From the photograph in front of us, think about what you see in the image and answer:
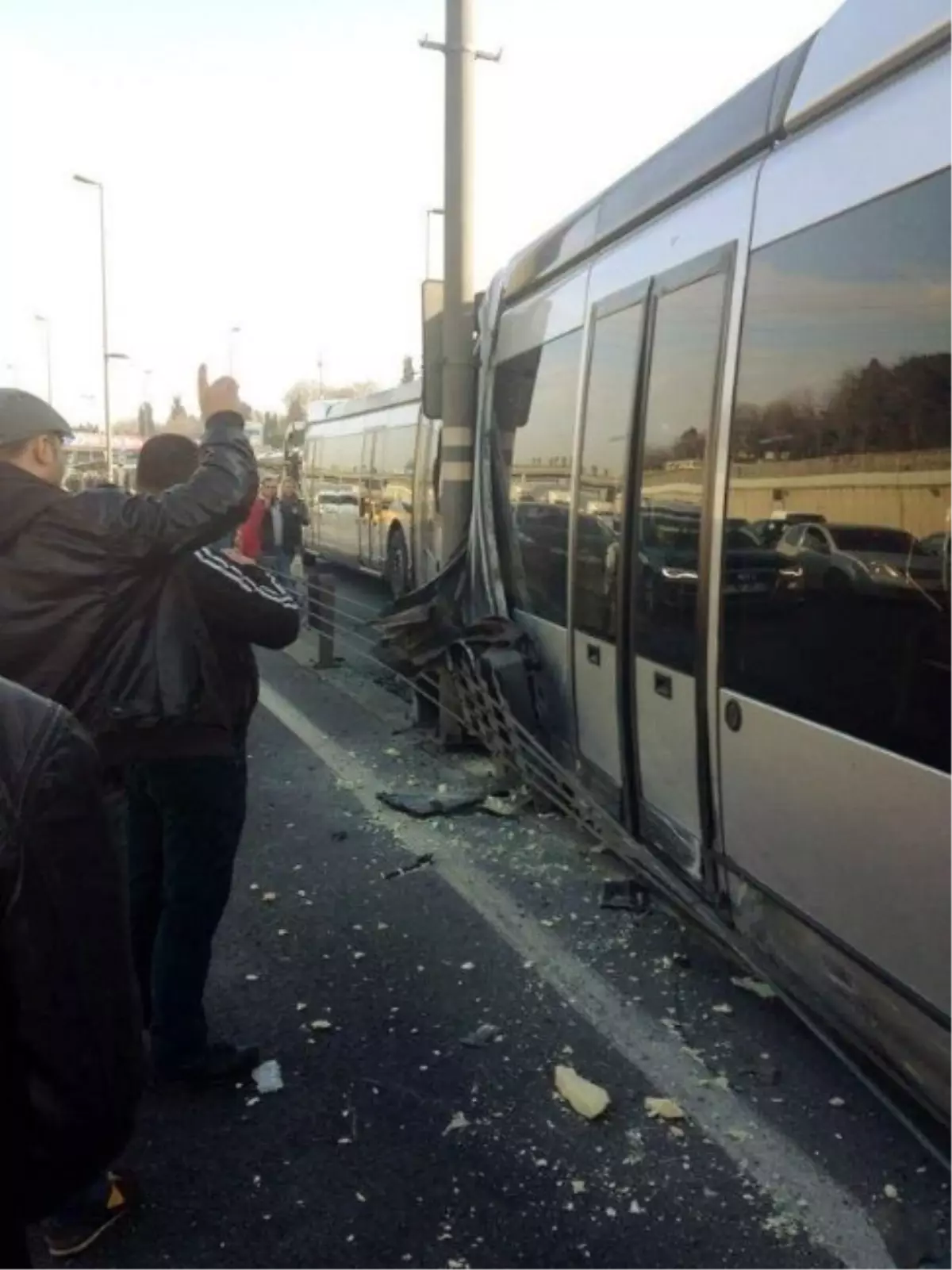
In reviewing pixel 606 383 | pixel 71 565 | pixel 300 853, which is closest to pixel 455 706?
pixel 300 853

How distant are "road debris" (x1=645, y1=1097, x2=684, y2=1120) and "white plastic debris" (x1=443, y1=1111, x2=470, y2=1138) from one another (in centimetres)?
57

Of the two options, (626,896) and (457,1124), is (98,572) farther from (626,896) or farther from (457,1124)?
(626,896)

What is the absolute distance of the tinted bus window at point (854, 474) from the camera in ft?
9.07

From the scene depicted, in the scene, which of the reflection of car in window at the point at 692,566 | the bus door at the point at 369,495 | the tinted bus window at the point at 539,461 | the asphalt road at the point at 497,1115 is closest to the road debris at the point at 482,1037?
the asphalt road at the point at 497,1115

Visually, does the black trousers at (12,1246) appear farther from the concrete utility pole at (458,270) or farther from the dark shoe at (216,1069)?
the concrete utility pole at (458,270)

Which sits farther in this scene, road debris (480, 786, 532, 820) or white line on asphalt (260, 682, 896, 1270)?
road debris (480, 786, 532, 820)

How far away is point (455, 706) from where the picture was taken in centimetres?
754

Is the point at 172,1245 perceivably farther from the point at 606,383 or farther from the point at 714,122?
the point at 714,122

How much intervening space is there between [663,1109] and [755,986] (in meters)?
0.89

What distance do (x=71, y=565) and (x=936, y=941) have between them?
252cm

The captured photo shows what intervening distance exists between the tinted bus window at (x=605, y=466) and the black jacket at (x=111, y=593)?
79.3 inches

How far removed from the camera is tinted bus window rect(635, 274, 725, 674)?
4020 millimetres

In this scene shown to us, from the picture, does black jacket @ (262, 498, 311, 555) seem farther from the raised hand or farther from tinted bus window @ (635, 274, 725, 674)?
the raised hand

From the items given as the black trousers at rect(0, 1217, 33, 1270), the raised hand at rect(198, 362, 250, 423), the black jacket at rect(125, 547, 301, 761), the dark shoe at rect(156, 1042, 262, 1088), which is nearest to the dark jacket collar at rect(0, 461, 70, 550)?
the black jacket at rect(125, 547, 301, 761)
